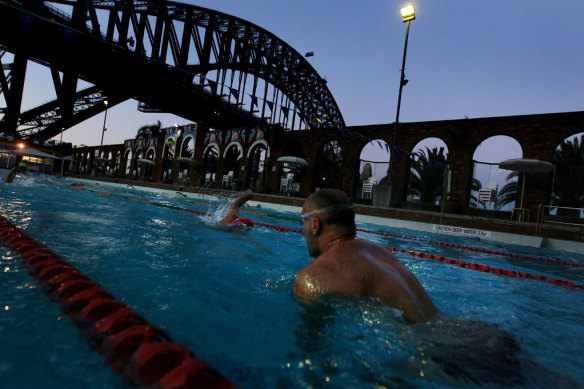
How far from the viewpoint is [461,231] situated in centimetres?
959

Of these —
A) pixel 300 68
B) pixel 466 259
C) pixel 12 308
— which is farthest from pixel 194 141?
pixel 12 308

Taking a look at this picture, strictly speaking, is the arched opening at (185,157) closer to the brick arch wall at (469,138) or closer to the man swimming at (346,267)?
the brick arch wall at (469,138)

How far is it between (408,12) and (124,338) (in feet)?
52.6

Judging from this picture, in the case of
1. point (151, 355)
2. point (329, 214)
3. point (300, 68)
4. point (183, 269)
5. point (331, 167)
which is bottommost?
point (183, 269)

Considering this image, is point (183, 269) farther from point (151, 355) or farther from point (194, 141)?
point (194, 141)

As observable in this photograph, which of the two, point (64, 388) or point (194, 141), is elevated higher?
point (194, 141)

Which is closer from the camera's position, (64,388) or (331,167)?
(64,388)

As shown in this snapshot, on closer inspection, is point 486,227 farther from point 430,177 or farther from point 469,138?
point 430,177

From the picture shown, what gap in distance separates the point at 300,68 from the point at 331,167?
16803 mm

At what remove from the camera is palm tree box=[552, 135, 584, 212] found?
12.2 metres

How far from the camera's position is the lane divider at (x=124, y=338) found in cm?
97

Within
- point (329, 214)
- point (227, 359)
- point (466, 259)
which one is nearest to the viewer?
point (227, 359)

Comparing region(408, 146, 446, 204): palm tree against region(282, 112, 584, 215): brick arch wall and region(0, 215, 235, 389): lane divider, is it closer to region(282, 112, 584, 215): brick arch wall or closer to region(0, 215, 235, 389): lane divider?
region(282, 112, 584, 215): brick arch wall

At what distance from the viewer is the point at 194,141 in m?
25.6
